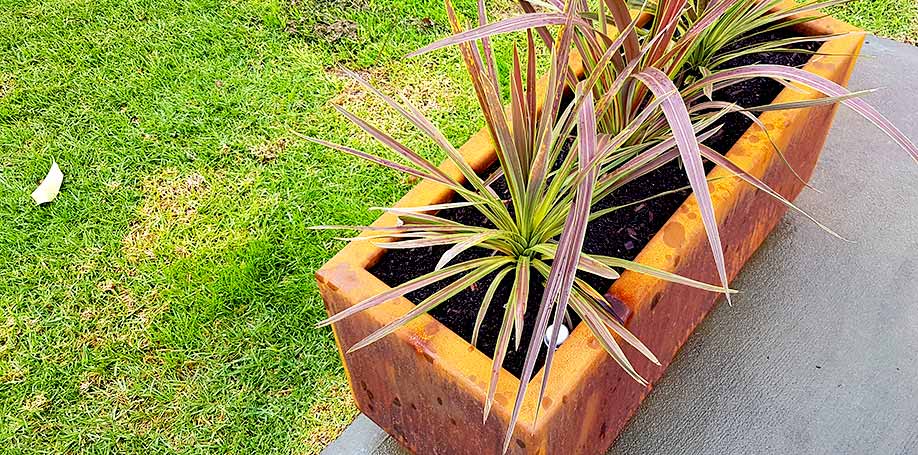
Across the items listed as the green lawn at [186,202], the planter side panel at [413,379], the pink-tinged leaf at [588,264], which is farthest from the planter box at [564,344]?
the green lawn at [186,202]

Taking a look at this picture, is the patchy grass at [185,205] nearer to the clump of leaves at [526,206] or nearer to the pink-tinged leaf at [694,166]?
the clump of leaves at [526,206]

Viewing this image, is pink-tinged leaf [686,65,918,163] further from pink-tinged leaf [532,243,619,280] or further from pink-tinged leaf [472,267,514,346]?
pink-tinged leaf [472,267,514,346]

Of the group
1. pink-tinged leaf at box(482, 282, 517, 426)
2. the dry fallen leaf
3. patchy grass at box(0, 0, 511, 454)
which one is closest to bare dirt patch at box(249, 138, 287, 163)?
patchy grass at box(0, 0, 511, 454)

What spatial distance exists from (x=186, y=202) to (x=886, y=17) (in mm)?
2410

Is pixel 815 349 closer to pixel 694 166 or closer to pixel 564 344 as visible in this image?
pixel 564 344

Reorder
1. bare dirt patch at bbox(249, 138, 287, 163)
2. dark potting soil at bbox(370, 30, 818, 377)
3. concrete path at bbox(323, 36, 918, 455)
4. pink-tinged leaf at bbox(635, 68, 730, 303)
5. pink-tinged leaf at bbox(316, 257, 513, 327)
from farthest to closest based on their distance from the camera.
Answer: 1. bare dirt patch at bbox(249, 138, 287, 163)
2. concrete path at bbox(323, 36, 918, 455)
3. dark potting soil at bbox(370, 30, 818, 377)
4. pink-tinged leaf at bbox(316, 257, 513, 327)
5. pink-tinged leaf at bbox(635, 68, 730, 303)

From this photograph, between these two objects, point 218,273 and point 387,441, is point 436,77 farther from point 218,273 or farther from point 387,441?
point 387,441

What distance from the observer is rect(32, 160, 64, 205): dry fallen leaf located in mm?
2168

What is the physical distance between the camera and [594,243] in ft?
4.79

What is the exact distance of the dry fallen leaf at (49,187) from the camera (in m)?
2.17

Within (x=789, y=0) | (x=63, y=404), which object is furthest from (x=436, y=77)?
(x=63, y=404)

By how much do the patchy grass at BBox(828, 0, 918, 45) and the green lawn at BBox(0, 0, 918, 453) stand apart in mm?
10

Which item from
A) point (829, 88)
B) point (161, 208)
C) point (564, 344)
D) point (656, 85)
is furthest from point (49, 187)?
point (829, 88)

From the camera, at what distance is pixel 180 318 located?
75.0 inches
